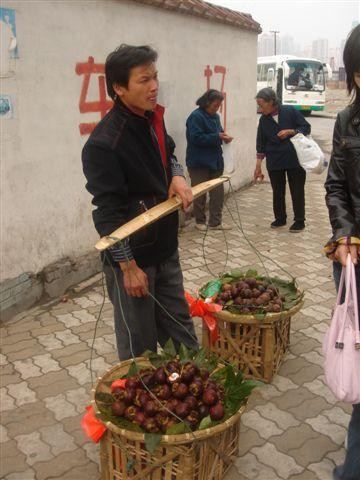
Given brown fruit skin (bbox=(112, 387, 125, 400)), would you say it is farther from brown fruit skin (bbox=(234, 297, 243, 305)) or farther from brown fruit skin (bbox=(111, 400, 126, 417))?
brown fruit skin (bbox=(234, 297, 243, 305))

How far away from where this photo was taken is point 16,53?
13.2 ft

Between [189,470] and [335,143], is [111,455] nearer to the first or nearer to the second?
[189,470]

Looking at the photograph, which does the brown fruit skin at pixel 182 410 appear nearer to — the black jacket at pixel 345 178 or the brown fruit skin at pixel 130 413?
the brown fruit skin at pixel 130 413

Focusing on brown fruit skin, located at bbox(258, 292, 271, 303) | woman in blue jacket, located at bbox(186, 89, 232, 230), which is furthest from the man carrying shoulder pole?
woman in blue jacket, located at bbox(186, 89, 232, 230)

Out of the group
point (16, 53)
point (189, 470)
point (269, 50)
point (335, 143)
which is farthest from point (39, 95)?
point (269, 50)

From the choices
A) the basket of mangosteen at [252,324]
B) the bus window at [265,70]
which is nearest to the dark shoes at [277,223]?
the basket of mangosteen at [252,324]

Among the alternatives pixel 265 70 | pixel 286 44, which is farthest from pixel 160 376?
pixel 286 44

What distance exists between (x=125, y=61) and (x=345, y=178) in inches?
42.6

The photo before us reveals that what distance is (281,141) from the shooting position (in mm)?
6383

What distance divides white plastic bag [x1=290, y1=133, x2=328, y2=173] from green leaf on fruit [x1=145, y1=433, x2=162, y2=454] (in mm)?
4670

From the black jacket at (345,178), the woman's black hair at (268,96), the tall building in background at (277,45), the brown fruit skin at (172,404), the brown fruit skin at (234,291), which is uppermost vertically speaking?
the tall building in background at (277,45)

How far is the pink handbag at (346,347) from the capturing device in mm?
2027

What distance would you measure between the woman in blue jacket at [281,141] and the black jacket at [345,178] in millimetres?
4200

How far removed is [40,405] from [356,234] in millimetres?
2159
